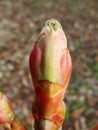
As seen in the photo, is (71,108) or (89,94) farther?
(89,94)

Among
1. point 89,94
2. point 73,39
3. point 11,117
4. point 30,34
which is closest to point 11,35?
point 30,34

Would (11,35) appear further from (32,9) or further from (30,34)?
(32,9)

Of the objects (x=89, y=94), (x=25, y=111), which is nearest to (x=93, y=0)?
(x=89, y=94)

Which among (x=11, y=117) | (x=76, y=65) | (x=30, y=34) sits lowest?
(x=76, y=65)

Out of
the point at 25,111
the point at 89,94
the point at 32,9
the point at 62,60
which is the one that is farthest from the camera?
the point at 32,9

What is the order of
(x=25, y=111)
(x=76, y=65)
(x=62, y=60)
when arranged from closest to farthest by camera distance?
(x=62, y=60) < (x=25, y=111) < (x=76, y=65)

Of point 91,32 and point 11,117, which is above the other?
point 11,117
